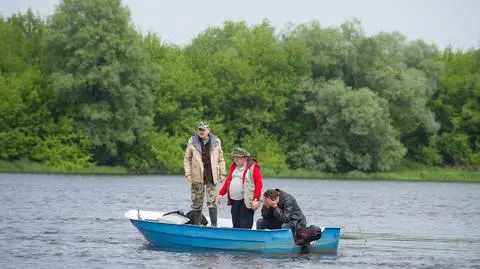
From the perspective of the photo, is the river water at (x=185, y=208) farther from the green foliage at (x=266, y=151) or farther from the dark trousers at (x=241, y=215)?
the green foliage at (x=266, y=151)

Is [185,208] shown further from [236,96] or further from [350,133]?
[236,96]

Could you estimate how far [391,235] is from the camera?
102 ft

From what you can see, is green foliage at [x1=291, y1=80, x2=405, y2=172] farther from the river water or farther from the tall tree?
the river water

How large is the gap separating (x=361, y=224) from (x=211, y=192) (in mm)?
11204

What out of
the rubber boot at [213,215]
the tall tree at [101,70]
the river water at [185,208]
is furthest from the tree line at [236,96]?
the rubber boot at [213,215]

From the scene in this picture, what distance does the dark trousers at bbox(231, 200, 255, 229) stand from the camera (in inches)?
971

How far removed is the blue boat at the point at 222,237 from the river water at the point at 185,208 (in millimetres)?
340

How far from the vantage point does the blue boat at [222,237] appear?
2436cm

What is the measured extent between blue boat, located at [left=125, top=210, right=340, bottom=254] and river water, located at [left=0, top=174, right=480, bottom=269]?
0.34 meters

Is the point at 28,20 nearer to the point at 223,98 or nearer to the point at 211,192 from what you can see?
the point at 223,98

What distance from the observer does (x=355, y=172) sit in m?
80.4

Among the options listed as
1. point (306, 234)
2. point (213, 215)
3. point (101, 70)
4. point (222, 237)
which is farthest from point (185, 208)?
point (101, 70)

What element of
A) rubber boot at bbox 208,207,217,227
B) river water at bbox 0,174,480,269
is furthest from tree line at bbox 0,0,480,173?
rubber boot at bbox 208,207,217,227

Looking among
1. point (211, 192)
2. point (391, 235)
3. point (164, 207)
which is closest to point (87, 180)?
point (164, 207)
